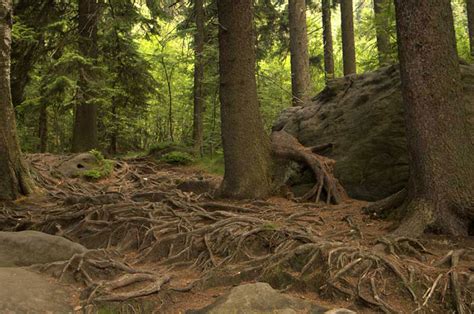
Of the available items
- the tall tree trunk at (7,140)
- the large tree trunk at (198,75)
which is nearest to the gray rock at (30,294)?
the tall tree trunk at (7,140)

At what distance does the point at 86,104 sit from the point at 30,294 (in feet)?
44.2

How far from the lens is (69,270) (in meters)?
4.93

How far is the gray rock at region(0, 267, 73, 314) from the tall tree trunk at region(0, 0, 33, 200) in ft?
17.7

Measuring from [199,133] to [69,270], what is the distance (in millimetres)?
13961

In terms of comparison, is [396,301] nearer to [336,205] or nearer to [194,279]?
[194,279]

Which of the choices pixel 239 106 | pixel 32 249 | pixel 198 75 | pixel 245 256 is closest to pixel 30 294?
pixel 32 249

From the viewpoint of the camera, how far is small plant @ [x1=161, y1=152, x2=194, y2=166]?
17469 millimetres

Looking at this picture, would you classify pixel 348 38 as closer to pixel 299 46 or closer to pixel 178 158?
pixel 299 46

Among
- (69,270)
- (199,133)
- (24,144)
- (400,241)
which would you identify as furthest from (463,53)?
(24,144)

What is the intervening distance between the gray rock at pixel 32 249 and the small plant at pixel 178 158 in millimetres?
11782

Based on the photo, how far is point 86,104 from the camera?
1662cm

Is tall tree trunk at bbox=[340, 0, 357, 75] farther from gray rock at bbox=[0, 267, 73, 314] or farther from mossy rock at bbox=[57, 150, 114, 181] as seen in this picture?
gray rock at bbox=[0, 267, 73, 314]

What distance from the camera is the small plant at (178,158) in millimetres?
17469

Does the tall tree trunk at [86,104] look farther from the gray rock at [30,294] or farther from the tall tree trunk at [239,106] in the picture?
the gray rock at [30,294]
